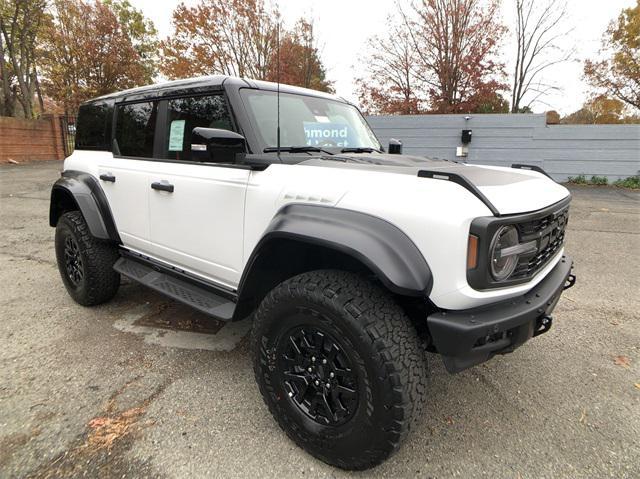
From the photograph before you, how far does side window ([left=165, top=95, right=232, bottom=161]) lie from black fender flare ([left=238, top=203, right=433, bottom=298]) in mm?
900

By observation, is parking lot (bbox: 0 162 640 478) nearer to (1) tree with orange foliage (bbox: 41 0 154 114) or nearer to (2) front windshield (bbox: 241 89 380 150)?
(2) front windshield (bbox: 241 89 380 150)

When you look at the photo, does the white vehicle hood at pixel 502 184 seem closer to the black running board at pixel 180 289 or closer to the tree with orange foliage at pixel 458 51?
the black running board at pixel 180 289

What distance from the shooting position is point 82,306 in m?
3.56

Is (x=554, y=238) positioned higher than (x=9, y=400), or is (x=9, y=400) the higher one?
(x=554, y=238)

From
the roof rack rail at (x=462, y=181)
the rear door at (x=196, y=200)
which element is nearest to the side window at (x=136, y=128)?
the rear door at (x=196, y=200)

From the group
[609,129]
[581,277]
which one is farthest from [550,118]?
[581,277]

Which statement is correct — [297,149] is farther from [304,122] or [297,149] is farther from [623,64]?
[623,64]

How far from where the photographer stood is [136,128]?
316 centimetres

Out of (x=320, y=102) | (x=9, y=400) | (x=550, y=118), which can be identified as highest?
(x=550, y=118)

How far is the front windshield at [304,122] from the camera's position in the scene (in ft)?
7.95

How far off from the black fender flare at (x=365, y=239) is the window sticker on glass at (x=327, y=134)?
828mm

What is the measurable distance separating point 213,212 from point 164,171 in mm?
653

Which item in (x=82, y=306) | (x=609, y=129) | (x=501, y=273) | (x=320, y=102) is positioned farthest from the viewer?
(x=609, y=129)

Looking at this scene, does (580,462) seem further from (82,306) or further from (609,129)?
(609,129)
